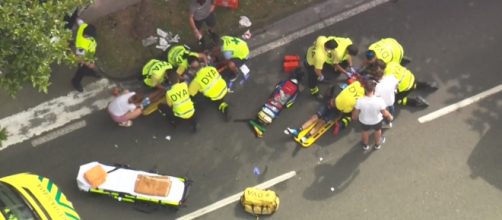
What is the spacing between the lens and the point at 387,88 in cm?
1030

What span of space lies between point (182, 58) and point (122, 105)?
1361 millimetres

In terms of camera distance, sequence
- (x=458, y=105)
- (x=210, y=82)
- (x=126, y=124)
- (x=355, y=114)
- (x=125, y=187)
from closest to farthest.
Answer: (x=125, y=187) → (x=355, y=114) → (x=210, y=82) → (x=126, y=124) → (x=458, y=105)

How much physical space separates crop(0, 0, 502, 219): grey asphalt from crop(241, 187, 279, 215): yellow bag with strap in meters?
0.25

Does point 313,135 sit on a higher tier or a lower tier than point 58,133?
lower

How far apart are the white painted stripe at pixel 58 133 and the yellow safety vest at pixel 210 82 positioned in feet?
7.84

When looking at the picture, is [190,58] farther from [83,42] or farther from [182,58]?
[83,42]

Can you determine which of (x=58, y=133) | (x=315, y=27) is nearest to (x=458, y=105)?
(x=315, y=27)

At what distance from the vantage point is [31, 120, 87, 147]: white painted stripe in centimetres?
1120

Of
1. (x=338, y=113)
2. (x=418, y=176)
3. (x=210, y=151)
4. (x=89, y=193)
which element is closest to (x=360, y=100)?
(x=338, y=113)

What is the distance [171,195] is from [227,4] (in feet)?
13.1

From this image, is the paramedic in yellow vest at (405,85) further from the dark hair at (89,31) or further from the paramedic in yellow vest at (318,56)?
the dark hair at (89,31)

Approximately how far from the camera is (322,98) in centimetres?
1157

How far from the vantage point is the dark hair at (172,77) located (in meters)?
10.7

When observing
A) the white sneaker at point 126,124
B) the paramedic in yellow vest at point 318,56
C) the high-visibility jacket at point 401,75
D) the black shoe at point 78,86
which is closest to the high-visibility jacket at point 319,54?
the paramedic in yellow vest at point 318,56
